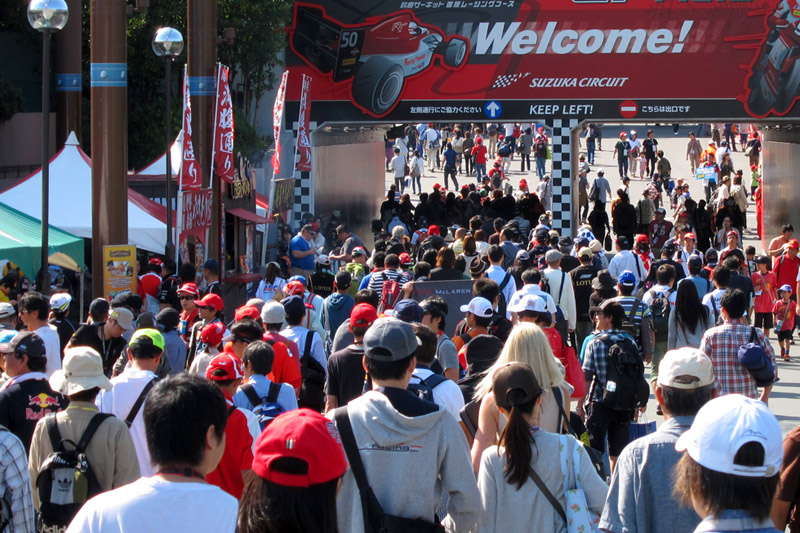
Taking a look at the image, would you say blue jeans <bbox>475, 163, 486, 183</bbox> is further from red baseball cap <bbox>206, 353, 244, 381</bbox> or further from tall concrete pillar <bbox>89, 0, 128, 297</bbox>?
red baseball cap <bbox>206, 353, 244, 381</bbox>

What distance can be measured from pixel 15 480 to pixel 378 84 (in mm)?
18382

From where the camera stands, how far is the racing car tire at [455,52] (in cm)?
2209

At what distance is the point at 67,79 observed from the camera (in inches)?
856

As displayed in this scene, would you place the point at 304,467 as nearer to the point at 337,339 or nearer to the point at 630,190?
the point at 337,339

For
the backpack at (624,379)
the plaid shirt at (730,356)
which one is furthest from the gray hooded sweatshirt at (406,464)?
the plaid shirt at (730,356)

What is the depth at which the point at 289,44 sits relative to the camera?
22.2 metres

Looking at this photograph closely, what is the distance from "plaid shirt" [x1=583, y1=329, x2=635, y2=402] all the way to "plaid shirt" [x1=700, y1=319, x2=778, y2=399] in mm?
645

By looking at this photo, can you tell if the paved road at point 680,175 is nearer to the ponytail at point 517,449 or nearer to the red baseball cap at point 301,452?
the ponytail at point 517,449

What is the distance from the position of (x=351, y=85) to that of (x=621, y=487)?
1889 cm

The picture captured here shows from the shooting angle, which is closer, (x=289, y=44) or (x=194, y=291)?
(x=194, y=291)

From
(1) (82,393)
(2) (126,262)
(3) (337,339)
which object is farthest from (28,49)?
(1) (82,393)

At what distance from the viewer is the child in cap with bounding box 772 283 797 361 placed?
539 inches

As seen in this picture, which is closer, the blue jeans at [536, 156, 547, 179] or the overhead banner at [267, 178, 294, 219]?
the overhead banner at [267, 178, 294, 219]

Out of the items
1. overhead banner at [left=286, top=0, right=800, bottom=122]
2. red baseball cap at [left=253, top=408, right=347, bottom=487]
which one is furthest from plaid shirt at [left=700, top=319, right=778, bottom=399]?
overhead banner at [left=286, top=0, right=800, bottom=122]
